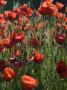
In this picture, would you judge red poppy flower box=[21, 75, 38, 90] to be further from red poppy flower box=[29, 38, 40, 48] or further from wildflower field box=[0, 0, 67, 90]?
red poppy flower box=[29, 38, 40, 48]

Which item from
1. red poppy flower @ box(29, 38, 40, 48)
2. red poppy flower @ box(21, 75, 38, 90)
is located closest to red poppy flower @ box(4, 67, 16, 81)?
red poppy flower @ box(21, 75, 38, 90)

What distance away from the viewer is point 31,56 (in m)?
2.57

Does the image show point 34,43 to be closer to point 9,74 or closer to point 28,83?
point 9,74

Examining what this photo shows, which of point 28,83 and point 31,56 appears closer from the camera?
point 28,83

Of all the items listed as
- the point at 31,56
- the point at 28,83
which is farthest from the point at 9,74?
the point at 31,56

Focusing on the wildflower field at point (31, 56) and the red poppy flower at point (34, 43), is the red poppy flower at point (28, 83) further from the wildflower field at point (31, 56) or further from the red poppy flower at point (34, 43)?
the red poppy flower at point (34, 43)

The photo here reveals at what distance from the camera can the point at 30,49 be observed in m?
2.76

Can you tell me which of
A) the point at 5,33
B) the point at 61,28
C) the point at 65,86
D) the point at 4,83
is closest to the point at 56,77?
the point at 65,86

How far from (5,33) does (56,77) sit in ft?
2.65

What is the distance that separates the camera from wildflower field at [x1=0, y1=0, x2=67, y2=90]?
Answer: 2.08m

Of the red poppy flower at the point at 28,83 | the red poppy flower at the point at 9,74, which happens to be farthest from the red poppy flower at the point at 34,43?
the red poppy flower at the point at 28,83

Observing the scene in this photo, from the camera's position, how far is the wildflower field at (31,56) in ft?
6.83

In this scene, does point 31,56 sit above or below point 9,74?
below

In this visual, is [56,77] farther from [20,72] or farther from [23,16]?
[23,16]
